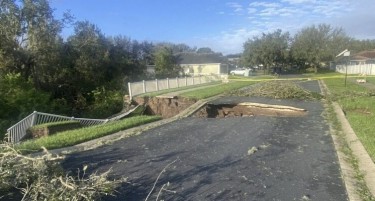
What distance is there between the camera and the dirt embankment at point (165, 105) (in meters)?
16.8

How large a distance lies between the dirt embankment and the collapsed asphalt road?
735 centimetres

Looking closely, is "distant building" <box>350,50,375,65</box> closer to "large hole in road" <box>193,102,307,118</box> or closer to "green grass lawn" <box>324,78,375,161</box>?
"green grass lawn" <box>324,78,375,161</box>

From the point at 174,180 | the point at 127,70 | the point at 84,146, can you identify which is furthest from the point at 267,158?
the point at 127,70

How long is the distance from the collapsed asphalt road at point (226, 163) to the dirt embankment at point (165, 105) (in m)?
7.35

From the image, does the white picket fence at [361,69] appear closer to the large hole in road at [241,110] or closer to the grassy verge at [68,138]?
the large hole in road at [241,110]

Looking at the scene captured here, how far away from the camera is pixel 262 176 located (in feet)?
17.1

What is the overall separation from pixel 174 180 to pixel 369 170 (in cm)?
321

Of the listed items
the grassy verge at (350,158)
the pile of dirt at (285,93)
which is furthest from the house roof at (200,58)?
the grassy verge at (350,158)

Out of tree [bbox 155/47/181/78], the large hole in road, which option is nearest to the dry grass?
the large hole in road

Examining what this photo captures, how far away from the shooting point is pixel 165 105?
17.3 m

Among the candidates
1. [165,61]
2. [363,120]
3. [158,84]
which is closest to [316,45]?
[165,61]

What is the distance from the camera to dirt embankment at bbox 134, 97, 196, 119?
55.3 ft

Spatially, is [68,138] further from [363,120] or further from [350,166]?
[363,120]

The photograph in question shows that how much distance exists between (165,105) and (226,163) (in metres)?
11.5
